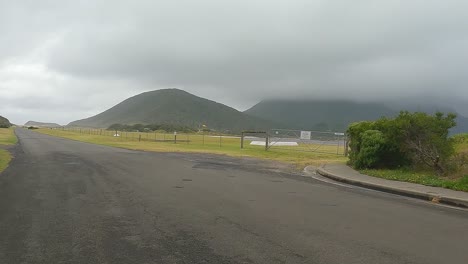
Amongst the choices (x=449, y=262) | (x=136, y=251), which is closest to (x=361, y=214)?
(x=449, y=262)

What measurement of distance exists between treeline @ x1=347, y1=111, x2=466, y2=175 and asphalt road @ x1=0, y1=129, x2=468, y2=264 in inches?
162

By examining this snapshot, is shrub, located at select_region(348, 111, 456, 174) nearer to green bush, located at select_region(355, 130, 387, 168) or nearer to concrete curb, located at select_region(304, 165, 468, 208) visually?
green bush, located at select_region(355, 130, 387, 168)

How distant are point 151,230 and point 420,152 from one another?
12051mm

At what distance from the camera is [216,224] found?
7.62 meters

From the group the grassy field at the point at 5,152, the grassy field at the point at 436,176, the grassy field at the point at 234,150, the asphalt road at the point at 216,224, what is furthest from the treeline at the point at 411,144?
the grassy field at the point at 5,152

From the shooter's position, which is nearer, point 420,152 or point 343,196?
point 343,196

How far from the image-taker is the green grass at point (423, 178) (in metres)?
12.8

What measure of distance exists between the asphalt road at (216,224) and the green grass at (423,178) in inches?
84.4

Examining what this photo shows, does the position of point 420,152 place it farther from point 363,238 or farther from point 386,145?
point 363,238

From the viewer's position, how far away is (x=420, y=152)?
15859 millimetres

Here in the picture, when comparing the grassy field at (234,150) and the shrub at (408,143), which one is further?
the grassy field at (234,150)

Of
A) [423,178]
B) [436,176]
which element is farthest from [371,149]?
[423,178]

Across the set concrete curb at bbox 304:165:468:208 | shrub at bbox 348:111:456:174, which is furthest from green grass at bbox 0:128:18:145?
concrete curb at bbox 304:165:468:208

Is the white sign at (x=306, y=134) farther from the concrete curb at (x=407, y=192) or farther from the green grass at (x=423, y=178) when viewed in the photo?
the concrete curb at (x=407, y=192)
